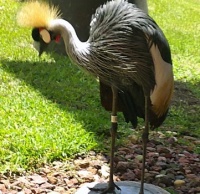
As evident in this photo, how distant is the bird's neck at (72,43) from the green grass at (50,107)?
1.36 m

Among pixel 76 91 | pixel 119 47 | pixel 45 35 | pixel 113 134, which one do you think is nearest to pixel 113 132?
pixel 113 134

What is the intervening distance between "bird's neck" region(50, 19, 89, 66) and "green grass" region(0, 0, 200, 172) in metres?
1.36

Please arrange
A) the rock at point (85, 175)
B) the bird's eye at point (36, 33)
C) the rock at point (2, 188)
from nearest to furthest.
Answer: the bird's eye at point (36, 33), the rock at point (2, 188), the rock at point (85, 175)

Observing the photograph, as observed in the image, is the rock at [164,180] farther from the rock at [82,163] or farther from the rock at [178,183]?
the rock at [82,163]

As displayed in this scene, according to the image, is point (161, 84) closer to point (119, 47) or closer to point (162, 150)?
point (119, 47)

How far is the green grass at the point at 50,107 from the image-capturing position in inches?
179

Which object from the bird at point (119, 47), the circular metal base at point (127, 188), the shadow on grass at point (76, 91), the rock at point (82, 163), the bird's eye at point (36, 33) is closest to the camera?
the bird at point (119, 47)

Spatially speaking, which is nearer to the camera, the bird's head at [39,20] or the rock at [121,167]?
the bird's head at [39,20]

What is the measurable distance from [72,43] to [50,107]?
224 cm

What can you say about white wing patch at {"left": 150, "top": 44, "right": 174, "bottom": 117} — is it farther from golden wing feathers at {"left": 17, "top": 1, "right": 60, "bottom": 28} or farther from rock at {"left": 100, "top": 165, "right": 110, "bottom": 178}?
rock at {"left": 100, "top": 165, "right": 110, "bottom": 178}

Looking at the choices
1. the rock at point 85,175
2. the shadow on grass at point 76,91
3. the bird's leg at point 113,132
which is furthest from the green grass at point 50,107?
the bird's leg at point 113,132

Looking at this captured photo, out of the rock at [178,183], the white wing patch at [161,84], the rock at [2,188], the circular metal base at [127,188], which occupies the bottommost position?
the rock at [2,188]

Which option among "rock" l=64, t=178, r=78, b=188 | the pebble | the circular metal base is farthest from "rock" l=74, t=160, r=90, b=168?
the circular metal base

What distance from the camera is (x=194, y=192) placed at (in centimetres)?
419
